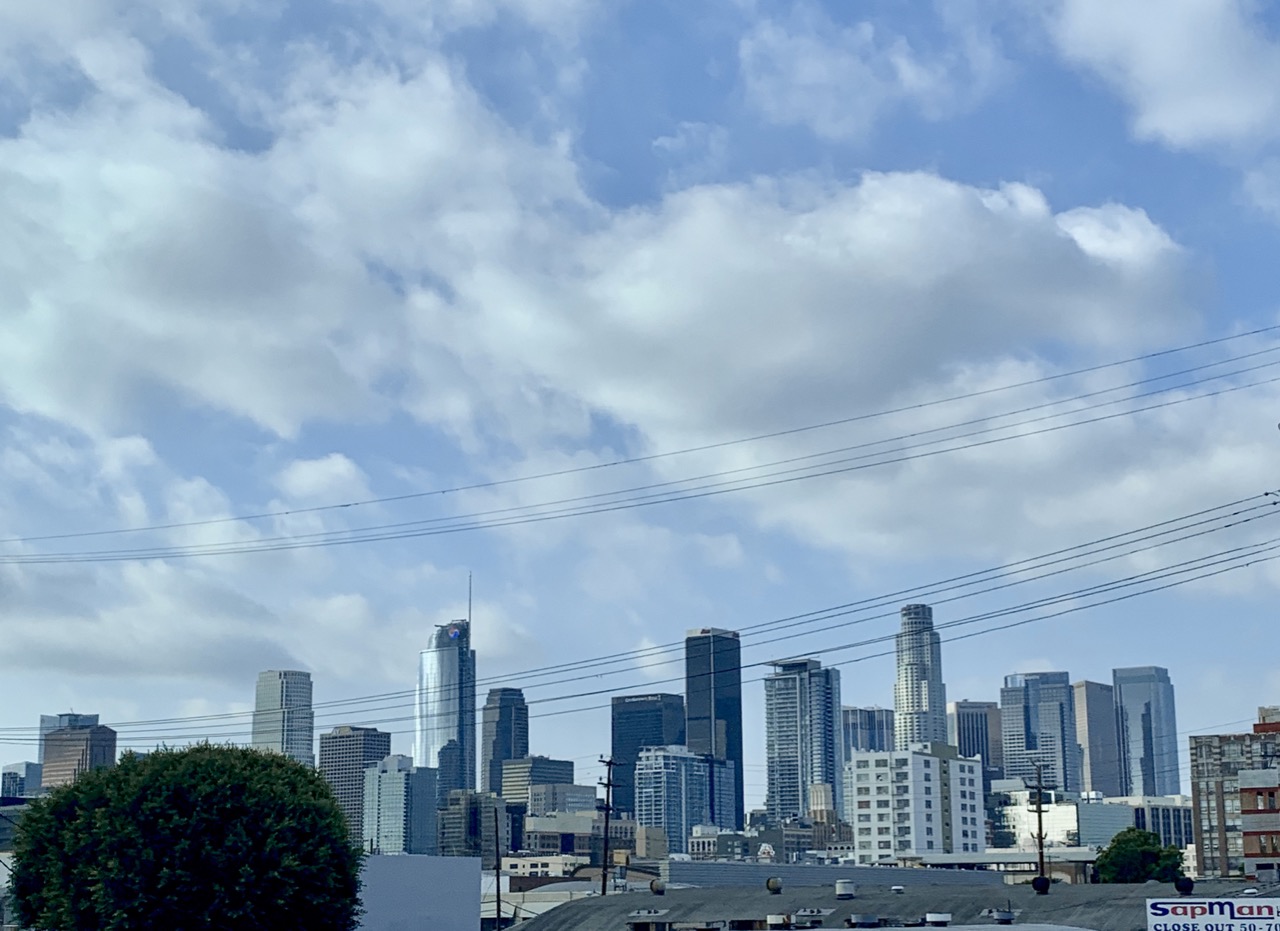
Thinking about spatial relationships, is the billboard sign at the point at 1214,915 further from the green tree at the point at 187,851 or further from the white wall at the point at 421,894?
the white wall at the point at 421,894

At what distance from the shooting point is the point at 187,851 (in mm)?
75812

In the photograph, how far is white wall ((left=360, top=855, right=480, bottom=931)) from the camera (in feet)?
384

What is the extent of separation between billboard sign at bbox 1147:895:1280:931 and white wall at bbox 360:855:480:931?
239 feet

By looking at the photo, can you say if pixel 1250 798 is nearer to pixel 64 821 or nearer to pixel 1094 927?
pixel 1094 927

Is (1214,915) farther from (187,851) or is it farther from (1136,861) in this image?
(1136,861)

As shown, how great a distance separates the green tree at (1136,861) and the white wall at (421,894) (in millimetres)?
82808

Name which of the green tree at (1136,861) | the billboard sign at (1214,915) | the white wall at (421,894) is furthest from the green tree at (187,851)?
the green tree at (1136,861)

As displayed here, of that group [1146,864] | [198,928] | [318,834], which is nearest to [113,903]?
[198,928]

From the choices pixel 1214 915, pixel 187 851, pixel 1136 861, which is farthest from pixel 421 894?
pixel 1136 861

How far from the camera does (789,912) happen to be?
8606 cm

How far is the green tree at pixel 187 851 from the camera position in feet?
246

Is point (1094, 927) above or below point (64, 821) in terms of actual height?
below

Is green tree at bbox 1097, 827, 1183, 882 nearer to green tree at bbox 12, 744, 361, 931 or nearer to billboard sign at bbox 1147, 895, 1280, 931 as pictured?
green tree at bbox 12, 744, 361, 931

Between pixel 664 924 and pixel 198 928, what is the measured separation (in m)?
24.8
